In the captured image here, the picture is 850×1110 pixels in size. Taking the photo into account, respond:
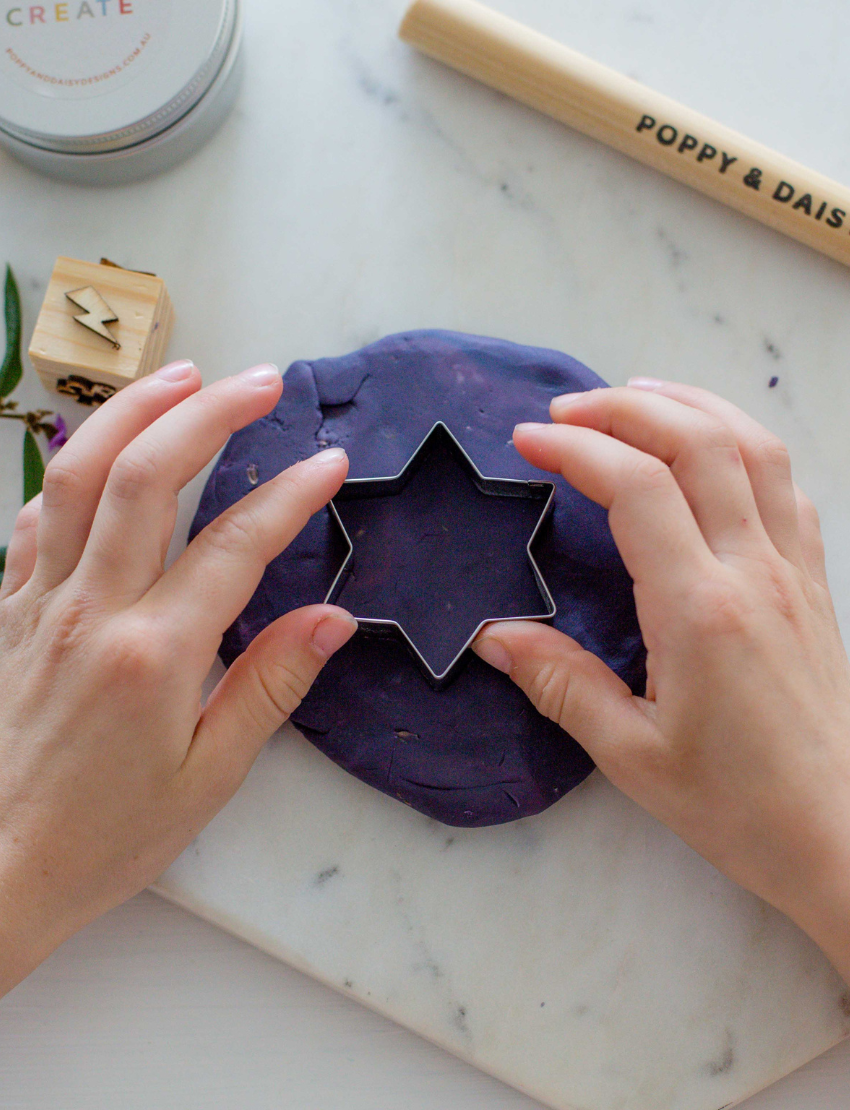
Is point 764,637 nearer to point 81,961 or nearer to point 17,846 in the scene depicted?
point 17,846

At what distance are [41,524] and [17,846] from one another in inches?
11.8

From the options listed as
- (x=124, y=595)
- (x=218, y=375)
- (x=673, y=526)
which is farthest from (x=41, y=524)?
(x=673, y=526)

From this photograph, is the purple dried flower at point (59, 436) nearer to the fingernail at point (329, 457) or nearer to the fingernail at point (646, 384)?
the fingernail at point (329, 457)

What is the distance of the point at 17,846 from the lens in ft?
2.54

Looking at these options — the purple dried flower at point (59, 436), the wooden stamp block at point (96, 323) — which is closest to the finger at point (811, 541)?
the wooden stamp block at point (96, 323)

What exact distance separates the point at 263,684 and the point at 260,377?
0.30 meters

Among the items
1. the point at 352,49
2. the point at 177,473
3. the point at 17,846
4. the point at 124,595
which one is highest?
the point at 352,49

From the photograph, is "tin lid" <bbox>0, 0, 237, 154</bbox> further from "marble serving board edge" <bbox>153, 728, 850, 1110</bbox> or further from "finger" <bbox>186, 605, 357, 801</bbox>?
Answer: "marble serving board edge" <bbox>153, 728, 850, 1110</bbox>

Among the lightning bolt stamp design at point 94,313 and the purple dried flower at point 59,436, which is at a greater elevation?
the lightning bolt stamp design at point 94,313

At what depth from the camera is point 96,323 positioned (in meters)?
0.89

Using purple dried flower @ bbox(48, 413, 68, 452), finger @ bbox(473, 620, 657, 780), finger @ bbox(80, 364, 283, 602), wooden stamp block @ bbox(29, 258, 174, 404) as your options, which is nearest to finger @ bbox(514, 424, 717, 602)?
finger @ bbox(473, 620, 657, 780)

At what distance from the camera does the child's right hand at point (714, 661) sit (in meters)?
0.75

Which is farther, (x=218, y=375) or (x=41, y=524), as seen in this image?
(x=218, y=375)

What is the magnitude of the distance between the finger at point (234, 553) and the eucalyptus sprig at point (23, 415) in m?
0.31
